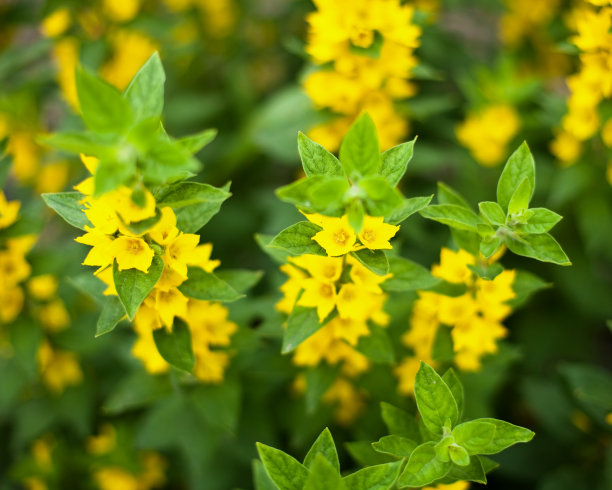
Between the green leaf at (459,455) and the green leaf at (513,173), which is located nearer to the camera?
the green leaf at (459,455)

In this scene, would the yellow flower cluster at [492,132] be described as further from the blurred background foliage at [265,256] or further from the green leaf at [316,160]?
the green leaf at [316,160]

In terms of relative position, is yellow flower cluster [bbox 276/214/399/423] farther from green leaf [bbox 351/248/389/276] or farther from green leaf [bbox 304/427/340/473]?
green leaf [bbox 304/427/340/473]

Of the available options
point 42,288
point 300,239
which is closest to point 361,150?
point 300,239

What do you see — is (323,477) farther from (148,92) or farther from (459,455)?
(148,92)

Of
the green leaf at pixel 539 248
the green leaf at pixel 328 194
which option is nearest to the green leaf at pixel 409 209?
the green leaf at pixel 328 194

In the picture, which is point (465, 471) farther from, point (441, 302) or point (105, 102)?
point (105, 102)

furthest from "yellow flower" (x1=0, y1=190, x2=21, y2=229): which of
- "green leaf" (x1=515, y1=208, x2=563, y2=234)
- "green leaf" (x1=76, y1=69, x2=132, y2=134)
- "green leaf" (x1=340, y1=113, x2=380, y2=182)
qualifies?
"green leaf" (x1=515, y1=208, x2=563, y2=234)

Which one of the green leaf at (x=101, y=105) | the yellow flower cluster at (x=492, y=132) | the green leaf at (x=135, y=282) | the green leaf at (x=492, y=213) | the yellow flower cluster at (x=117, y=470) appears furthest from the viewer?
the yellow flower cluster at (x=492, y=132)
